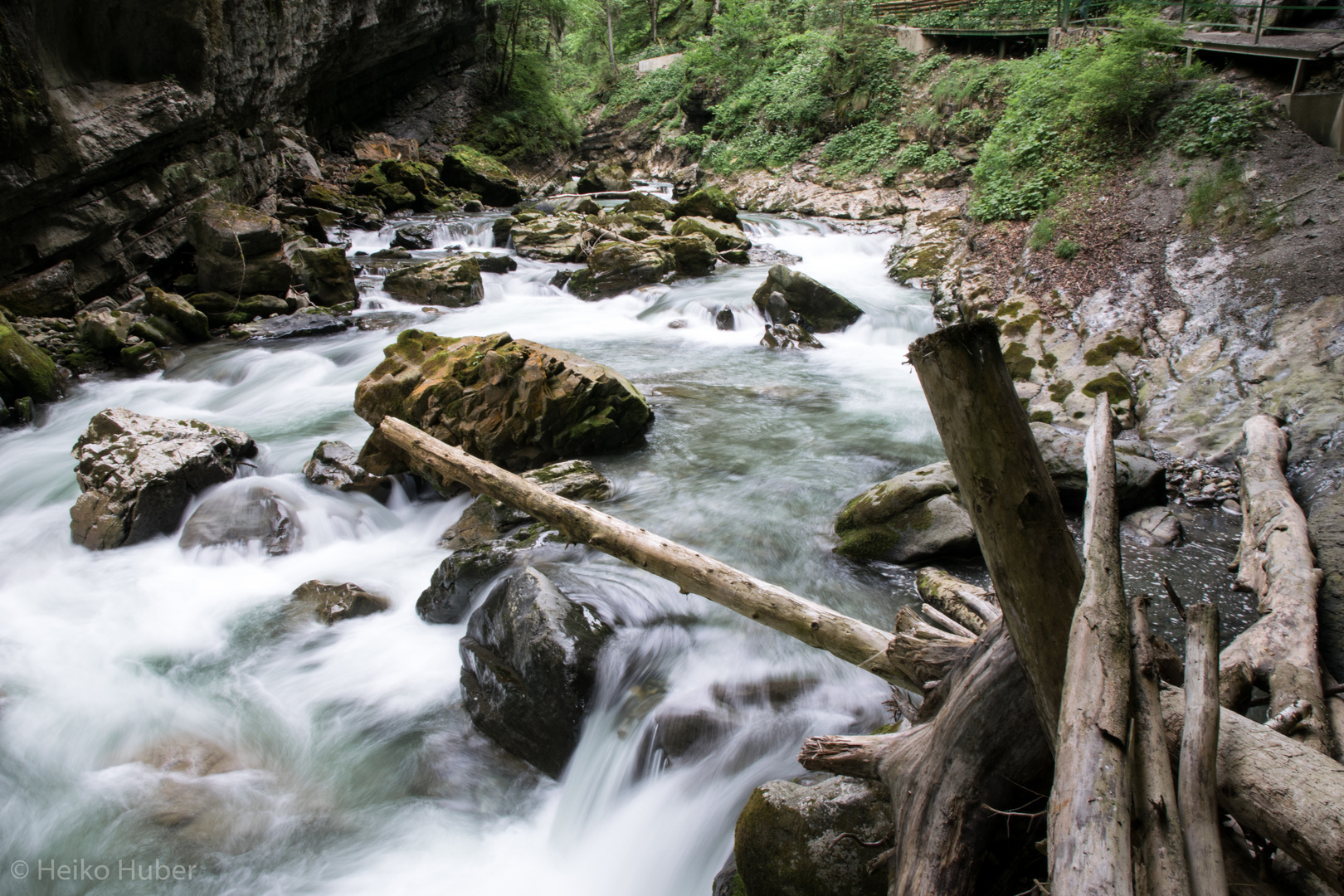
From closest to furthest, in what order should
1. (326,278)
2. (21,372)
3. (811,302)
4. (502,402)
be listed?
(502,402), (21,372), (811,302), (326,278)

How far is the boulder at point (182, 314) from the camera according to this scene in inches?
412

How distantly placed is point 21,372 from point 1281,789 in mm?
11753

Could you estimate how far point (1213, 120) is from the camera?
380 inches

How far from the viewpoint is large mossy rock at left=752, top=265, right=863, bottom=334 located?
1134cm

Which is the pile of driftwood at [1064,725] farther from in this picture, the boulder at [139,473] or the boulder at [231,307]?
the boulder at [231,307]

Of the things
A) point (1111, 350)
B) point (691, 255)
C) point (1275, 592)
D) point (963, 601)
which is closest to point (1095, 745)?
point (963, 601)

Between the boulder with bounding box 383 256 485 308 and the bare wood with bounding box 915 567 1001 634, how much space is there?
35.8 ft

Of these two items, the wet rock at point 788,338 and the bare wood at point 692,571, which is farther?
the wet rock at point 788,338

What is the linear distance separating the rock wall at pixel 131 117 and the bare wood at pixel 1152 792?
42.6ft

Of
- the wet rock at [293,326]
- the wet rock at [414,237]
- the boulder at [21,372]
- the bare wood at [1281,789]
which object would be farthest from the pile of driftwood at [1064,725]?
the wet rock at [414,237]

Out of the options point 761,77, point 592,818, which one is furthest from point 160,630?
point 761,77

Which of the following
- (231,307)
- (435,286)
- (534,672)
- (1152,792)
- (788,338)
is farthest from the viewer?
(435,286)

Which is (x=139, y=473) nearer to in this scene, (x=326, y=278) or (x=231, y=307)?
(x=231, y=307)

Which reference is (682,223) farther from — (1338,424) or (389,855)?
(389,855)
